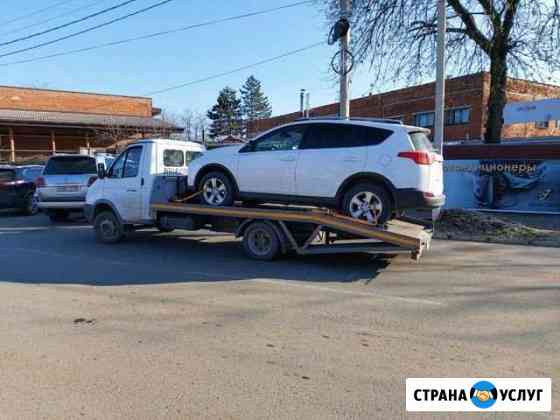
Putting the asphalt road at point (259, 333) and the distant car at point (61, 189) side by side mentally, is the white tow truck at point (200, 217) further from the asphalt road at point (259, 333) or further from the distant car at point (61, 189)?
the distant car at point (61, 189)

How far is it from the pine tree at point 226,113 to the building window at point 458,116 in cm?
4750

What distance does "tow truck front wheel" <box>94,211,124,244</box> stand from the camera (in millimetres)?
9664

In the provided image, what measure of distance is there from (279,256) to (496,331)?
13.5ft

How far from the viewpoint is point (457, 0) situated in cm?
1509

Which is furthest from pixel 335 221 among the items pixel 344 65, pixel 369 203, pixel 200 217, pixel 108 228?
pixel 344 65

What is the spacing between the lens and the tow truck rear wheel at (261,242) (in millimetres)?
7859

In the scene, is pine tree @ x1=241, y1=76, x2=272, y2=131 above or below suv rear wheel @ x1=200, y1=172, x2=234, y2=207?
above

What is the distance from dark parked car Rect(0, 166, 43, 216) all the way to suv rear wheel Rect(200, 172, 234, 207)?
9514 millimetres

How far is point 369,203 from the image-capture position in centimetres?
732

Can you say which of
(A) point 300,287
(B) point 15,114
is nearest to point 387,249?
(A) point 300,287

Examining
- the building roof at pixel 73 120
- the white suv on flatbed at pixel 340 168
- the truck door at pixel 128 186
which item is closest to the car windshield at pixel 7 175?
the truck door at pixel 128 186

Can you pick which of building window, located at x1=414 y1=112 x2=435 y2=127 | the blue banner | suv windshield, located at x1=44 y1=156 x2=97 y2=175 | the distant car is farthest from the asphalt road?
building window, located at x1=414 y1=112 x2=435 y2=127

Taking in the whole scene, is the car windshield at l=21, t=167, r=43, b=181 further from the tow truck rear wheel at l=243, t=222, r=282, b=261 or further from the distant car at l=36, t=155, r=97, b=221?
the tow truck rear wheel at l=243, t=222, r=282, b=261

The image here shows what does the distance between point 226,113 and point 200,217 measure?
254 ft
